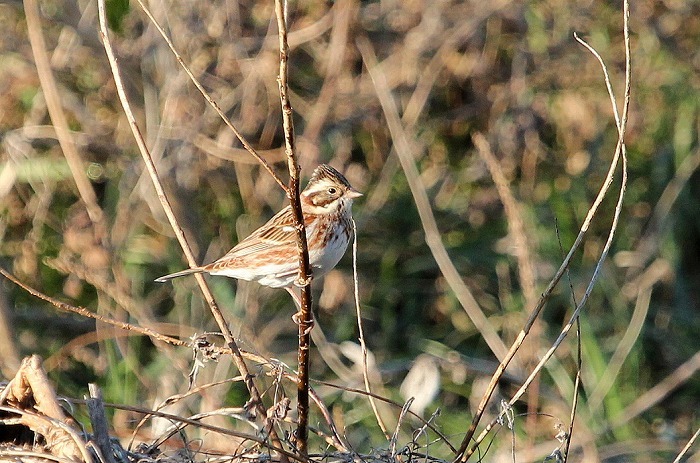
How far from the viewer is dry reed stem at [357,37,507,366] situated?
520cm

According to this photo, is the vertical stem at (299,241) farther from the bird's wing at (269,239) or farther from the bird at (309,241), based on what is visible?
the bird's wing at (269,239)

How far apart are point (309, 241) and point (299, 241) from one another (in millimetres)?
1338

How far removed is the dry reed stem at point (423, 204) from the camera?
17.0 feet

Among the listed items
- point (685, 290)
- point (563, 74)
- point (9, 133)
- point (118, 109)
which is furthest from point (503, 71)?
point (9, 133)

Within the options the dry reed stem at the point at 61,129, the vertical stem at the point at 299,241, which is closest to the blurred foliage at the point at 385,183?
the dry reed stem at the point at 61,129

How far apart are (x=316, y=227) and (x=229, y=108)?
7.61 feet

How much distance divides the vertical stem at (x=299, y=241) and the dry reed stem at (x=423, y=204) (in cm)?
242

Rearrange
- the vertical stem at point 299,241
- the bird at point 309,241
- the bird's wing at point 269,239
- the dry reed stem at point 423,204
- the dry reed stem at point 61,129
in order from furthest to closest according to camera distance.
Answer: the dry reed stem at point 61,129 < the dry reed stem at point 423,204 < the bird's wing at point 269,239 < the bird at point 309,241 < the vertical stem at point 299,241

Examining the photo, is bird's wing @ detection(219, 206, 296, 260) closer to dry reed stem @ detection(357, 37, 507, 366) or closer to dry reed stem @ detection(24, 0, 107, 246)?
dry reed stem @ detection(357, 37, 507, 366)

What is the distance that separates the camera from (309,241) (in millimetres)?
3697

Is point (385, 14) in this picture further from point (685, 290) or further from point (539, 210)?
point (685, 290)

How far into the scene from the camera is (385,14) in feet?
20.0

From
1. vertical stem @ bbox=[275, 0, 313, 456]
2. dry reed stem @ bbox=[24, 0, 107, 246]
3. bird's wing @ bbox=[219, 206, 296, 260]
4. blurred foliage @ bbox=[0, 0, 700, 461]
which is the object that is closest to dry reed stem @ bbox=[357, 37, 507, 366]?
blurred foliage @ bbox=[0, 0, 700, 461]

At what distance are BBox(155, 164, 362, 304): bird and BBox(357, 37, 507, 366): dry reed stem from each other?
4.27 ft
